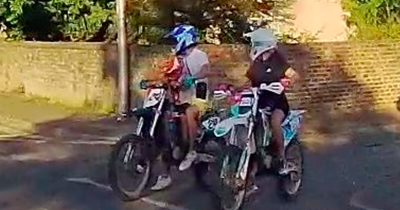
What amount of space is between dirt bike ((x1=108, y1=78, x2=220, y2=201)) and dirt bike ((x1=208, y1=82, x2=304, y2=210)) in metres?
0.38

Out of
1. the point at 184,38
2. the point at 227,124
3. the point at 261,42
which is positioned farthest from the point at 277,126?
the point at 184,38

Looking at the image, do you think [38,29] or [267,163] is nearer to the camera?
[267,163]

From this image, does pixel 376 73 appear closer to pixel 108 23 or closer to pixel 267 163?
pixel 108 23

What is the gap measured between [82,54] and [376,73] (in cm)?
562

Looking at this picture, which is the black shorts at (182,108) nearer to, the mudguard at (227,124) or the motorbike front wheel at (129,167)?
the motorbike front wheel at (129,167)

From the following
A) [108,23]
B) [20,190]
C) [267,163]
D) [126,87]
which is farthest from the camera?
[108,23]

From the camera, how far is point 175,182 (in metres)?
10.0

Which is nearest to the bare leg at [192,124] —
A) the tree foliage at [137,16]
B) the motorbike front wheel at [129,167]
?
the motorbike front wheel at [129,167]

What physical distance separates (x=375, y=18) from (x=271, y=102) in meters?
13.3

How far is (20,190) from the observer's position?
953 cm

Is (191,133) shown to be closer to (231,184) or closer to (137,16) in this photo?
(231,184)

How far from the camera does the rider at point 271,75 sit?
8891mm

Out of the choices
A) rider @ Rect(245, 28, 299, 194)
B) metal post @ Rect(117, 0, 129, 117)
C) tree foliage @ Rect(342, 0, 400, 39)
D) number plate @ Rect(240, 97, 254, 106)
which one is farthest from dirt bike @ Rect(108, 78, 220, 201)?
tree foliage @ Rect(342, 0, 400, 39)

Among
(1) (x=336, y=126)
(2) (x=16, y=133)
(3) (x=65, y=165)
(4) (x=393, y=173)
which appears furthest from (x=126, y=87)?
(4) (x=393, y=173)
